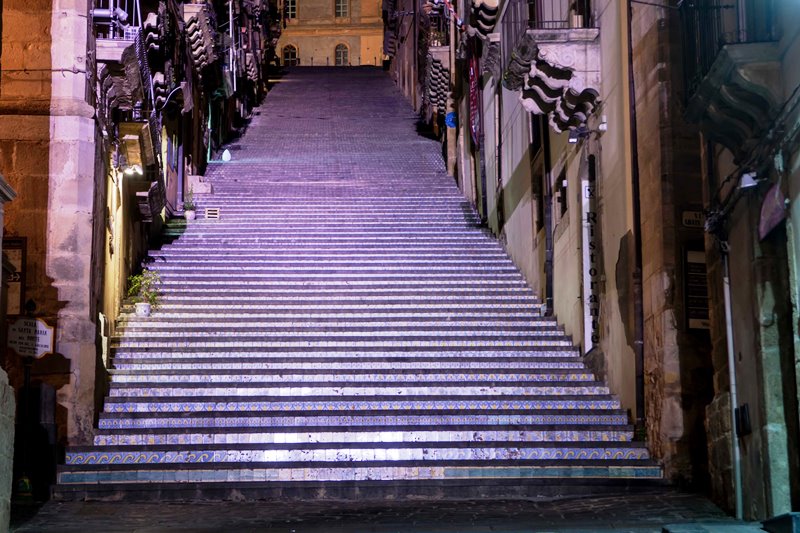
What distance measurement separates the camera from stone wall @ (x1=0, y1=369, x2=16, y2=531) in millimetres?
8398

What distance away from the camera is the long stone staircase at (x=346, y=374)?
11.7m

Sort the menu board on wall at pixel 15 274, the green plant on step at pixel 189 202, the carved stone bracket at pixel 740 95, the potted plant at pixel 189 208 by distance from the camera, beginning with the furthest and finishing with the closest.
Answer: the green plant on step at pixel 189 202 → the potted plant at pixel 189 208 → the menu board on wall at pixel 15 274 → the carved stone bracket at pixel 740 95

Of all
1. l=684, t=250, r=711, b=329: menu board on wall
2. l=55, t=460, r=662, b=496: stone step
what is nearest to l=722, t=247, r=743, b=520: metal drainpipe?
l=684, t=250, r=711, b=329: menu board on wall

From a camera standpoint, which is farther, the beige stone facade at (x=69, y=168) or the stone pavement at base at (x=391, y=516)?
the beige stone facade at (x=69, y=168)

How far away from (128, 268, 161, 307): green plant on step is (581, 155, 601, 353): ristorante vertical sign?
6.23 m

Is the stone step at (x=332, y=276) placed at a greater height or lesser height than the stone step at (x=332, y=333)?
greater

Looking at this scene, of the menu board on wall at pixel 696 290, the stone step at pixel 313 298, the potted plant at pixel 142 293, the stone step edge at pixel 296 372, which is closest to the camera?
the menu board on wall at pixel 696 290

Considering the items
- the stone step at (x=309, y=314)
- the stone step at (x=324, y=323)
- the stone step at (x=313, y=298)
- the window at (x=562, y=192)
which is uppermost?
Result: the window at (x=562, y=192)

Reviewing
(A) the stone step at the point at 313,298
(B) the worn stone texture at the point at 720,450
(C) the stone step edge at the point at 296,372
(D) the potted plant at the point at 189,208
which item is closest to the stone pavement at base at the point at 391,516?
(B) the worn stone texture at the point at 720,450

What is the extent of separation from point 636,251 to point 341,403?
3.72 meters

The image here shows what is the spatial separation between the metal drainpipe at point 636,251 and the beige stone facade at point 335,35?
62.0 meters

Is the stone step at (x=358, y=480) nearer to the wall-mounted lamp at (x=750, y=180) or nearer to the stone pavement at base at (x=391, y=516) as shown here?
the stone pavement at base at (x=391, y=516)

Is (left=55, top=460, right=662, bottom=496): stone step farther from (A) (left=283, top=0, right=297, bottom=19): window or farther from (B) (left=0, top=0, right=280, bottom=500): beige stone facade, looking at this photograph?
(A) (left=283, top=0, right=297, bottom=19): window

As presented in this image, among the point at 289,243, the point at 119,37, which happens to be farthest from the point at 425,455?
the point at 289,243
